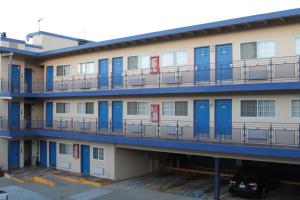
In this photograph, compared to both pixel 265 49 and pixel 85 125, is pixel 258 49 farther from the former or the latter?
pixel 85 125

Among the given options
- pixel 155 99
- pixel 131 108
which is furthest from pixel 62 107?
pixel 155 99

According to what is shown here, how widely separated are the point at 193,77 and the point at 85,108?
962 centimetres

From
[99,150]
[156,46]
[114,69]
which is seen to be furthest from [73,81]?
[156,46]

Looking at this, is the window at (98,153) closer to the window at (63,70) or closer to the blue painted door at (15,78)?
the window at (63,70)

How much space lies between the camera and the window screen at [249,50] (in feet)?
60.6

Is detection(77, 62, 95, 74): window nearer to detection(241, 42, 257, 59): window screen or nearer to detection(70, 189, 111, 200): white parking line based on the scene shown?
detection(70, 189, 111, 200): white parking line

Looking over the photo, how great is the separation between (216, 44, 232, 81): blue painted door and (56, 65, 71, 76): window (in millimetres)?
12939

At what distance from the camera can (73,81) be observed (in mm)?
26938

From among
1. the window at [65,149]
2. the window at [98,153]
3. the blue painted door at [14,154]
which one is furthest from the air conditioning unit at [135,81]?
the blue painted door at [14,154]

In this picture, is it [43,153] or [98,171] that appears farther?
→ [43,153]

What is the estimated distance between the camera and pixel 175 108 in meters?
21.7

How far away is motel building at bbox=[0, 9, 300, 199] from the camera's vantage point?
57.2 ft

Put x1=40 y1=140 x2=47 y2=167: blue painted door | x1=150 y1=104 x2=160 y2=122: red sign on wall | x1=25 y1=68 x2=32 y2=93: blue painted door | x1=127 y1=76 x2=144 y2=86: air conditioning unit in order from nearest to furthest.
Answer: x1=150 y1=104 x2=160 y2=122: red sign on wall < x1=127 y1=76 x2=144 y2=86: air conditioning unit < x1=40 y1=140 x2=47 y2=167: blue painted door < x1=25 y1=68 x2=32 y2=93: blue painted door

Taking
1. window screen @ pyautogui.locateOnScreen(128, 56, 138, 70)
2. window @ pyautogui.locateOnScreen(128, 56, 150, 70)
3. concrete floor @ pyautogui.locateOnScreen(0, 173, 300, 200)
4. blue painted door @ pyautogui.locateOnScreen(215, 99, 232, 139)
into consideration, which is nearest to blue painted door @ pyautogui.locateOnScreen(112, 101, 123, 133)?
window screen @ pyautogui.locateOnScreen(128, 56, 138, 70)
